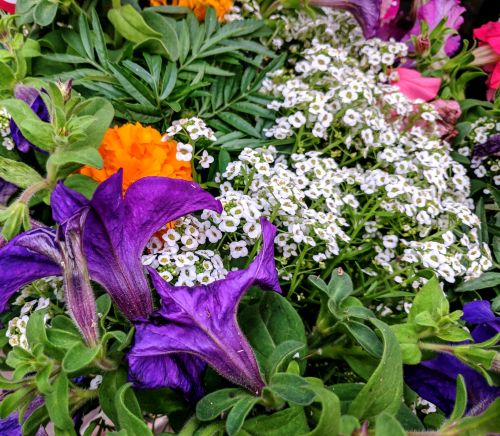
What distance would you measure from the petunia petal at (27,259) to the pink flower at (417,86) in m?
0.43

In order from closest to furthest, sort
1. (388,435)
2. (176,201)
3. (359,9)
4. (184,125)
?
1. (388,435)
2. (176,201)
3. (184,125)
4. (359,9)

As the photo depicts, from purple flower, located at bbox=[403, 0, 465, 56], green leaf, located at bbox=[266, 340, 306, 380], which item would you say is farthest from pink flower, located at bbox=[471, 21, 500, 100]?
green leaf, located at bbox=[266, 340, 306, 380]

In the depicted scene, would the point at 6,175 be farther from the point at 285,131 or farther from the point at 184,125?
the point at 285,131

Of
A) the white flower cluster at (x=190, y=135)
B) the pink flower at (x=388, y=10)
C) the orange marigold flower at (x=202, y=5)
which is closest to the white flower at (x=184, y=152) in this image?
the white flower cluster at (x=190, y=135)

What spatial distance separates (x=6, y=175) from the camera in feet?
1.43

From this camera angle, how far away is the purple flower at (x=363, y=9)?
0.61m

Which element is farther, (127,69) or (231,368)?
(127,69)

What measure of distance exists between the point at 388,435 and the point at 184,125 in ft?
1.01

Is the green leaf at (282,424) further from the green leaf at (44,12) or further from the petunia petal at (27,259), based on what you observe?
the green leaf at (44,12)

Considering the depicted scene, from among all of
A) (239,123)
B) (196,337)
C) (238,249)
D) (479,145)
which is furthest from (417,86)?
(196,337)

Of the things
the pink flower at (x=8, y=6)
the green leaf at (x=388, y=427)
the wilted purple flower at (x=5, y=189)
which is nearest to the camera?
the green leaf at (x=388, y=427)

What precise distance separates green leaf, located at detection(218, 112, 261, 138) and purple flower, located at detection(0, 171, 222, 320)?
0.18 meters

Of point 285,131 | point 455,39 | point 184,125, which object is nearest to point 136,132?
point 184,125

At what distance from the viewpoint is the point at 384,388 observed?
0.32 meters
